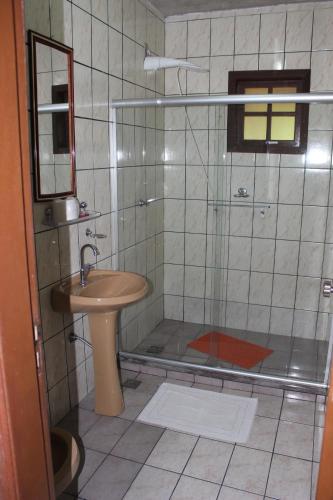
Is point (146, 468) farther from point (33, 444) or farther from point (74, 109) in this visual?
point (74, 109)

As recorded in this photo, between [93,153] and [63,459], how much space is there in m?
1.63

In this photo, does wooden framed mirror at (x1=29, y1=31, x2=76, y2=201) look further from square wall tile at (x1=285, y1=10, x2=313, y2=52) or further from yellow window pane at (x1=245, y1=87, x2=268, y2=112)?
square wall tile at (x1=285, y1=10, x2=313, y2=52)

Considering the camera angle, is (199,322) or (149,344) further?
(199,322)

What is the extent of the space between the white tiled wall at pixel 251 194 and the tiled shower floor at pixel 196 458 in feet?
3.18

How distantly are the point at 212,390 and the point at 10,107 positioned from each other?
2.32 m

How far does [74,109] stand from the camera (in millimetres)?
2295

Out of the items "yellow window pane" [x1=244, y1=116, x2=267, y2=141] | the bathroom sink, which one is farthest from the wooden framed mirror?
"yellow window pane" [x1=244, y1=116, x2=267, y2=141]

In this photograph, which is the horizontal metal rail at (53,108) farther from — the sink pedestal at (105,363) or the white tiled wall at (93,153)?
the sink pedestal at (105,363)

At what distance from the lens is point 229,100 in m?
2.62

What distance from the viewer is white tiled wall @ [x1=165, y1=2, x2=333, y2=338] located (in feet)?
10.6

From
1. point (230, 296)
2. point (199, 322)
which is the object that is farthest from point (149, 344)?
point (230, 296)

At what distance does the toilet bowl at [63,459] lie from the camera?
1745 millimetres

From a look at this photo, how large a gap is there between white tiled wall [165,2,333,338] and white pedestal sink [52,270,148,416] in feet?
3.57

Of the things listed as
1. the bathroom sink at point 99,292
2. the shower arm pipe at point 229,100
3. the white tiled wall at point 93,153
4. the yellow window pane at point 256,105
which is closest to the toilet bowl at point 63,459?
the white tiled wall at point 93,153
